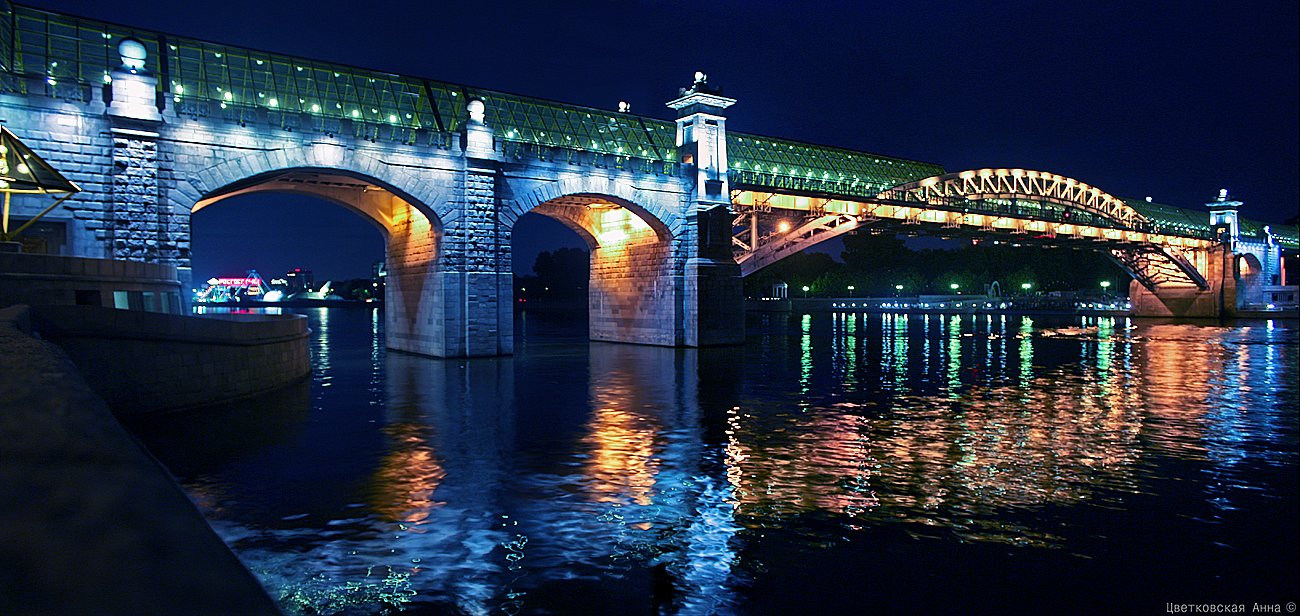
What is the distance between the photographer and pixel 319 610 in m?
6.65

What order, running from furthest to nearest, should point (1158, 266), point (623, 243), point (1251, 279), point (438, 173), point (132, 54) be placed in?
point (1251, 279) < point (1158, 266) < point (623, 243) < point (438, 173) < point (132, 54)

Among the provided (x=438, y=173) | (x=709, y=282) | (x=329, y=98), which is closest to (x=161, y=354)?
(x=438, y=173)

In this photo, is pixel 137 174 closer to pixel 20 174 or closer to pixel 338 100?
pixel 20 174

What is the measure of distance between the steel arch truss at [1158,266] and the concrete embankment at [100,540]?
276ft

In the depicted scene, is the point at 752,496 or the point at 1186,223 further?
the point at 1186,223

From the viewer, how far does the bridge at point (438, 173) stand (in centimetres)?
2414

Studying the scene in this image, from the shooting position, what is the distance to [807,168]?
157 feet

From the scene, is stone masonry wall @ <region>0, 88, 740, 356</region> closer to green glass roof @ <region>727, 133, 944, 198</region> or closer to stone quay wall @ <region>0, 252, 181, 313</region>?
stone quay wall @ <region>0, 252, 181, 313</region>

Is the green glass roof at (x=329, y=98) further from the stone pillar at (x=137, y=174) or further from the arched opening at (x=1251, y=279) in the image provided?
the arched opening at (x=1251, y=279)

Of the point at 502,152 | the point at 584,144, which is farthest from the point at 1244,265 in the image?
the point at 502,152

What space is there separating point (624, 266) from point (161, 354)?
2722 centimetres

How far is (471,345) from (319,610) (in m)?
25.3

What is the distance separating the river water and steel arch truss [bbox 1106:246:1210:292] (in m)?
61.7

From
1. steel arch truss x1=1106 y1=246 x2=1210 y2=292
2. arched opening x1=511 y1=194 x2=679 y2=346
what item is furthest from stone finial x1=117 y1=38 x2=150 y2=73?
steel arch truss x1=1106 y1=246 x2=1210 y2=292
